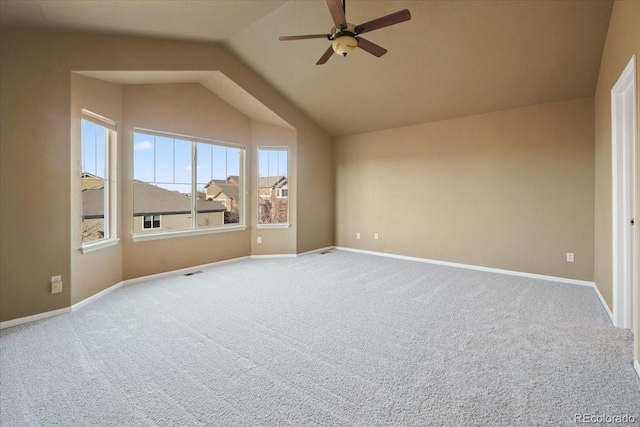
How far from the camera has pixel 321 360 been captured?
221 cm

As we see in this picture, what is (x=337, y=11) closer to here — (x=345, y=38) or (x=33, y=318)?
(x=345, y=38)

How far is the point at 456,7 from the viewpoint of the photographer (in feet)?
10.6

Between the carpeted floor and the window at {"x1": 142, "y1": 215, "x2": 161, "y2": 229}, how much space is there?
1088 millimetres

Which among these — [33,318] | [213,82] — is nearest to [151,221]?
[33,318]

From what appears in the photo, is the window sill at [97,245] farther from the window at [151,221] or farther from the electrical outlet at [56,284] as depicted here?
the window at [151,221]

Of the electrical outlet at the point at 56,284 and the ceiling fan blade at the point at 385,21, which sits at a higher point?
the ceiling fan blade at the point at 385,21

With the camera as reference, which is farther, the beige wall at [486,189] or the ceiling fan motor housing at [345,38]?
the beige wall at [486,189]

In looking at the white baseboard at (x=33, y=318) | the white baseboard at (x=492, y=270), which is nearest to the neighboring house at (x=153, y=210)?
the white baseboard at (x=33, y=318)

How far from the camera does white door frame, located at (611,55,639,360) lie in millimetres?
2578

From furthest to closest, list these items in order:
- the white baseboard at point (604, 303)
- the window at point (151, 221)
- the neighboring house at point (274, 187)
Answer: the neighboring house at point (274, 187), the window at point (151, 221), the white baseboard at point (604, 303)

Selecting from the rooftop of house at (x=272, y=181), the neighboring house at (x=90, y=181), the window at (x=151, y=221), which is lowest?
the window at (x=151, y=221)

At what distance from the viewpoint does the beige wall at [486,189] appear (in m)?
4.16

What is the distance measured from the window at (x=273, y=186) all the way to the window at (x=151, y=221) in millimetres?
1869

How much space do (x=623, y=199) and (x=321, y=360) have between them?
316cm
